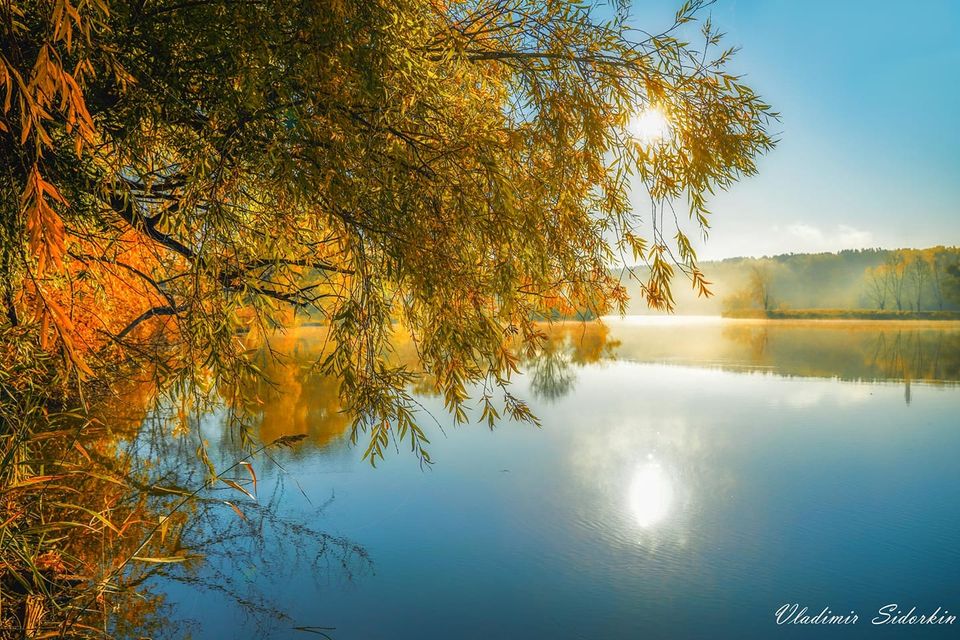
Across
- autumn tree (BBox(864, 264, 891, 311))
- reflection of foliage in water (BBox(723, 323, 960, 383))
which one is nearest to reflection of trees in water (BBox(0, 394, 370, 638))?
reflection of foliage in water (BBox(723, 323, 960, 383))

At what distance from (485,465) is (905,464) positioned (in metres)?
5.60

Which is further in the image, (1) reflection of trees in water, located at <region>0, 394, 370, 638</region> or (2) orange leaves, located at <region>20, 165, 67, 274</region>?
(1) reflection of trees in water, located at <region>0, 394, 370, 638</region>

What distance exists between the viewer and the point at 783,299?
63875mm

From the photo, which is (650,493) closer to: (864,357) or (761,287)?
(864,357)

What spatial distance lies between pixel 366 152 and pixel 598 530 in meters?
5.02

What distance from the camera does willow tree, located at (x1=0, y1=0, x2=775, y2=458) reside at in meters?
2.13

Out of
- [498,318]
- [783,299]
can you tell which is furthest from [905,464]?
[783,299]

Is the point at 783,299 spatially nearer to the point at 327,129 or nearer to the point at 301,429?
the point at 301,429

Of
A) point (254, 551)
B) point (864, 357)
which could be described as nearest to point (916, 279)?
point (864, 357)
